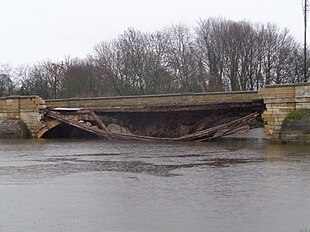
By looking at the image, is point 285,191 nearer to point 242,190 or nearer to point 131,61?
point 242,190

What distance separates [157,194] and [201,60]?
4452 cm

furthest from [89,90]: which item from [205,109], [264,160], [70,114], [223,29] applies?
[264,160]

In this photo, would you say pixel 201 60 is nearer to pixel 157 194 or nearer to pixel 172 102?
pixel 172 102

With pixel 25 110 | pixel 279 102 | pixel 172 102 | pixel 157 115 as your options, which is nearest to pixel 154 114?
pixel 157 115

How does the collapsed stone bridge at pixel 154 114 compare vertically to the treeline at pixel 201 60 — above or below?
below

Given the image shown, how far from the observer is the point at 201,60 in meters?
55.4

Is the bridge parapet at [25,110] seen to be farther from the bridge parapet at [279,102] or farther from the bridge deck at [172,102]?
the bridge parapet at [279,102]

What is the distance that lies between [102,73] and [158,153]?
34623 millimetres

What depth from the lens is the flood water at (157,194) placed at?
892cm

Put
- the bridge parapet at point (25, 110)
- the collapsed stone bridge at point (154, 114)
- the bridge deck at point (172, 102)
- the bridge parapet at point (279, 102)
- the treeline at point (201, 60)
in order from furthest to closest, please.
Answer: the treeline at point (201, 60) → the bridge parapet at point (25, 110) → the bridge deck at point (172, 102) → the collapsed stone bridge at point (154, 114) → the bridge parapet at point (279, 102)

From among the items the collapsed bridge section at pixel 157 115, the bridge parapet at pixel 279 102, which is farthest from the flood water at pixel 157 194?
the collapsed bridge section at pixel 157 115

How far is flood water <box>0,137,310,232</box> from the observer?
8.92 metres

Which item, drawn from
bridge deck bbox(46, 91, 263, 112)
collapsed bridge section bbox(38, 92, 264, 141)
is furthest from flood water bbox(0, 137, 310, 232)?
collapsed bridge section bbox(38, 92, 264, 141)

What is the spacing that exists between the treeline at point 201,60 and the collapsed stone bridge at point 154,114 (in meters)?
16.6
